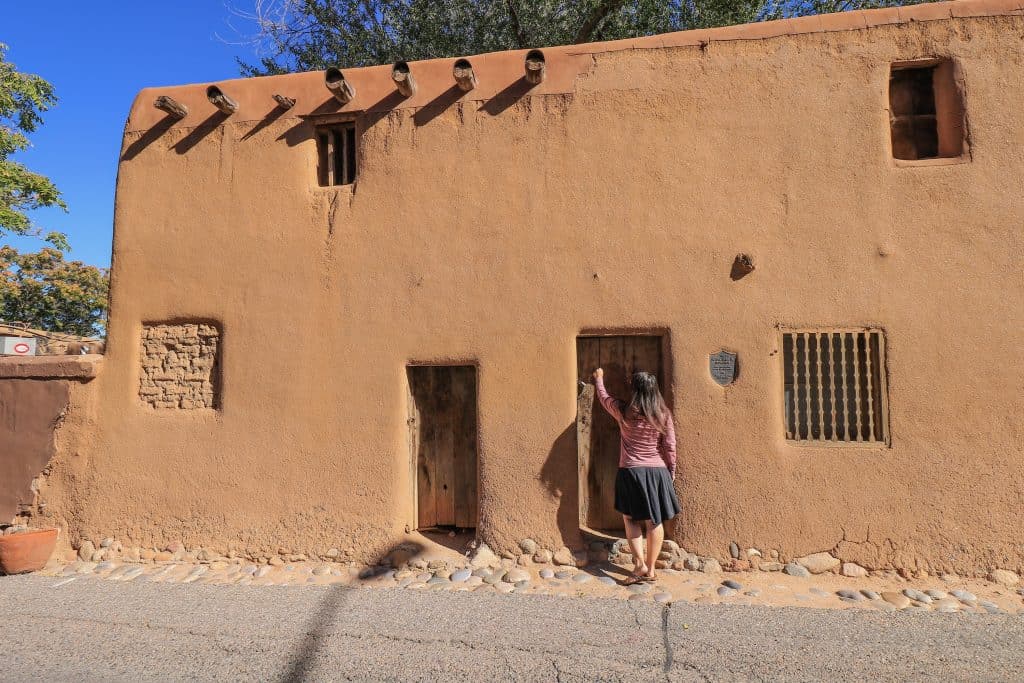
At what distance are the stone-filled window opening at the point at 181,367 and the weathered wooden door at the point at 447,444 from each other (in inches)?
82.3

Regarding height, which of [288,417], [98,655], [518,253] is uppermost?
[518,253]

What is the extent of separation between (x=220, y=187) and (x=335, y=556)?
3.81m

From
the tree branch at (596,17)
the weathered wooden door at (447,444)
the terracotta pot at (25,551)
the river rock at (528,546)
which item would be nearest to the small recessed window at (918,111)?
the weathered wooden door at (447,444)

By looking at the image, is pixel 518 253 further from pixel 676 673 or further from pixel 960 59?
pixel 960 59

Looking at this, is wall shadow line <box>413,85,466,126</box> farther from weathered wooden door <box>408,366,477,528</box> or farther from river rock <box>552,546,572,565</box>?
river rock <box>552,546,572,565</box>

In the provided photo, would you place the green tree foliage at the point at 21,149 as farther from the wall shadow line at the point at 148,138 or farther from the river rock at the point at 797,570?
the river rock at the point at 797,570

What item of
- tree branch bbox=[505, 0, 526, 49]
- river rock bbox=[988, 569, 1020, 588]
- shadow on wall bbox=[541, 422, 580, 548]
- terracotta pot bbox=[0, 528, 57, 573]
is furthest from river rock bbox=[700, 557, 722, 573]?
tree branch bbox=[505, 0, 526, 49]

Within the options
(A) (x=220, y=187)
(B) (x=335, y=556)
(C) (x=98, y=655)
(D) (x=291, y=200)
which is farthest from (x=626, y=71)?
(C) (x=98, y=655)

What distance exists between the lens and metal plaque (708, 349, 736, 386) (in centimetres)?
487

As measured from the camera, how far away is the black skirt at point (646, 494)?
4555mm

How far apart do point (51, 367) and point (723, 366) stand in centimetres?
643

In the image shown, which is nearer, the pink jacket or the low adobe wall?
the pink jacket

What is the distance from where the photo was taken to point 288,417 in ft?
17.9

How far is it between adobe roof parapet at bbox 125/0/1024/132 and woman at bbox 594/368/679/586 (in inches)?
117
